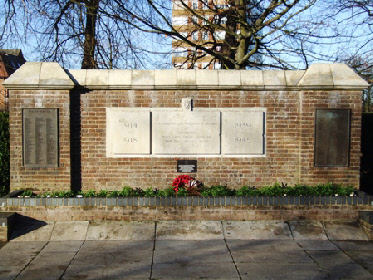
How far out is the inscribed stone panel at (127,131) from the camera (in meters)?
7.57

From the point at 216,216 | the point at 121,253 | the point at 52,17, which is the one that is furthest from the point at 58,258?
the point at 52,17

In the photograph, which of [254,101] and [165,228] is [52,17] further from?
[165,228]

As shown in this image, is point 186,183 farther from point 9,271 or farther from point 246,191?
point 9,271

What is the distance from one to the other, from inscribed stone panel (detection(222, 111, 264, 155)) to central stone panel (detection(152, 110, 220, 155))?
188 millimetres

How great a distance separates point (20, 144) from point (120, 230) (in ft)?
9.15

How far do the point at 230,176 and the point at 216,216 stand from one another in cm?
115

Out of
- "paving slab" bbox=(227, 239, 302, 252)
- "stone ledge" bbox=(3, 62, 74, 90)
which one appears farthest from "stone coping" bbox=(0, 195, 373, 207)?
"stone ledge" bbox=(3, 62, 74, 90)

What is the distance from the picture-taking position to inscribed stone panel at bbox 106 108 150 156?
24.8 ft

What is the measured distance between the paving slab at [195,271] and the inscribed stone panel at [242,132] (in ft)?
9.66

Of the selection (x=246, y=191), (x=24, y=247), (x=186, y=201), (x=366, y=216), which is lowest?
(x=24, y=247)

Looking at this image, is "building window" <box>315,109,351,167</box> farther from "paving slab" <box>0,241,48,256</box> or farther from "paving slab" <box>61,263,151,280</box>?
"paving slab" <box>0,241,48,256</box>

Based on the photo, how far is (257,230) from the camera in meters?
6.56

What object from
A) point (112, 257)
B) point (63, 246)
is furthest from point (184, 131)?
point (63, 246)

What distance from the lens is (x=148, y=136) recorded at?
759 centimetres
